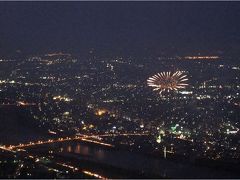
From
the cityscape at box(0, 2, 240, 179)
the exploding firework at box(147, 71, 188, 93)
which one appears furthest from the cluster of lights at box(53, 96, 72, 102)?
the exploding firework at box(147, 71, 188, 93)

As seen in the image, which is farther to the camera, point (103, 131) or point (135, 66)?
point (135, 66)

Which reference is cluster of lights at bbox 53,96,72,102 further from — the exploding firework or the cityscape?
the exploding firework

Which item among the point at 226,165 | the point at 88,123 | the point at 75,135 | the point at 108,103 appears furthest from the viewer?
the point at 108,103

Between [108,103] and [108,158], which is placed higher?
[108,103]

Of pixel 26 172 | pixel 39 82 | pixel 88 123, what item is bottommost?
pixel 26 172

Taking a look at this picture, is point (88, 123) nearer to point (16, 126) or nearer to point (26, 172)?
point (16, 126)

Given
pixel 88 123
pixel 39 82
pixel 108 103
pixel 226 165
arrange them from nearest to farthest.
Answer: pixel 226 165, pixel 88 123, pixel 108 103, pixel 39 82

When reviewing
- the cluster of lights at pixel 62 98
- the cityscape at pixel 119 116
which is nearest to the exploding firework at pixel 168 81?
the cityscape at pixel 119 116

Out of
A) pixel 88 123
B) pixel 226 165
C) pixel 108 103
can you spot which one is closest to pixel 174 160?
pixel 226 165
